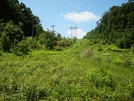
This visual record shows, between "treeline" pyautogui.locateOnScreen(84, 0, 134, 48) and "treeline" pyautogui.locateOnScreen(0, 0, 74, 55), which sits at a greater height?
"treeline" pyautogui.locateOnScreen(84, 0, 134, 48)

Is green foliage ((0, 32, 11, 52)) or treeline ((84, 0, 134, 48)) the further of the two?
treeline ((84, 0, 134, 48))

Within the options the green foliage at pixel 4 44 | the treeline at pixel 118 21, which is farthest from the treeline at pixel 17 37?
the treeline at pixel 118 21

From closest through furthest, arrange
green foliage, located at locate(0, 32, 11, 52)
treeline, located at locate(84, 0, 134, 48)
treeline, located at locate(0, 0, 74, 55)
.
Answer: treeline, located at locate(0, 0, 74, 55)
green foliage, located at locate(0, 32, 11, 52)
treeline, located at locate(84, 0, 134, 48)

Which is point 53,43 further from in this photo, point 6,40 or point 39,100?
point 39,100

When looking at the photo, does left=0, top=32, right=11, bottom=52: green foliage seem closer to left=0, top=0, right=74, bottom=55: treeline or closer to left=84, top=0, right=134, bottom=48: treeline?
left=0, top=0, right=74, bottom=55: treeline

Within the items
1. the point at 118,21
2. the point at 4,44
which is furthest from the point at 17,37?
the point at 118,21

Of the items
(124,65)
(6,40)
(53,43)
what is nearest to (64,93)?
(124,65)

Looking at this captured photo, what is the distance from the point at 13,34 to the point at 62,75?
2087 cm

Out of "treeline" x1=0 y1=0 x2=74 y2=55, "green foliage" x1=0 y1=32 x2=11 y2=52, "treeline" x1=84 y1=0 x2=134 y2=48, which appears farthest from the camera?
"treeline" x1=84 y1=0 x2=134 y2=48

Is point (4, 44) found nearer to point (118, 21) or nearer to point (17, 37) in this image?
point (17, 37)

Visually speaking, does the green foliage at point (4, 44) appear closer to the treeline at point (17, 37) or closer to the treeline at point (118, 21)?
the treeline at point (17, 37)

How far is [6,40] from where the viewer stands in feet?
75.7

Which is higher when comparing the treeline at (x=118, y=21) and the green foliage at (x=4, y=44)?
the treeline at (x=118, y=21)

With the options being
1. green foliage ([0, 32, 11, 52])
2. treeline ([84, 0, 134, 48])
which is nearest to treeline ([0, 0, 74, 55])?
green foliage ([0, 32, 11, 52])
